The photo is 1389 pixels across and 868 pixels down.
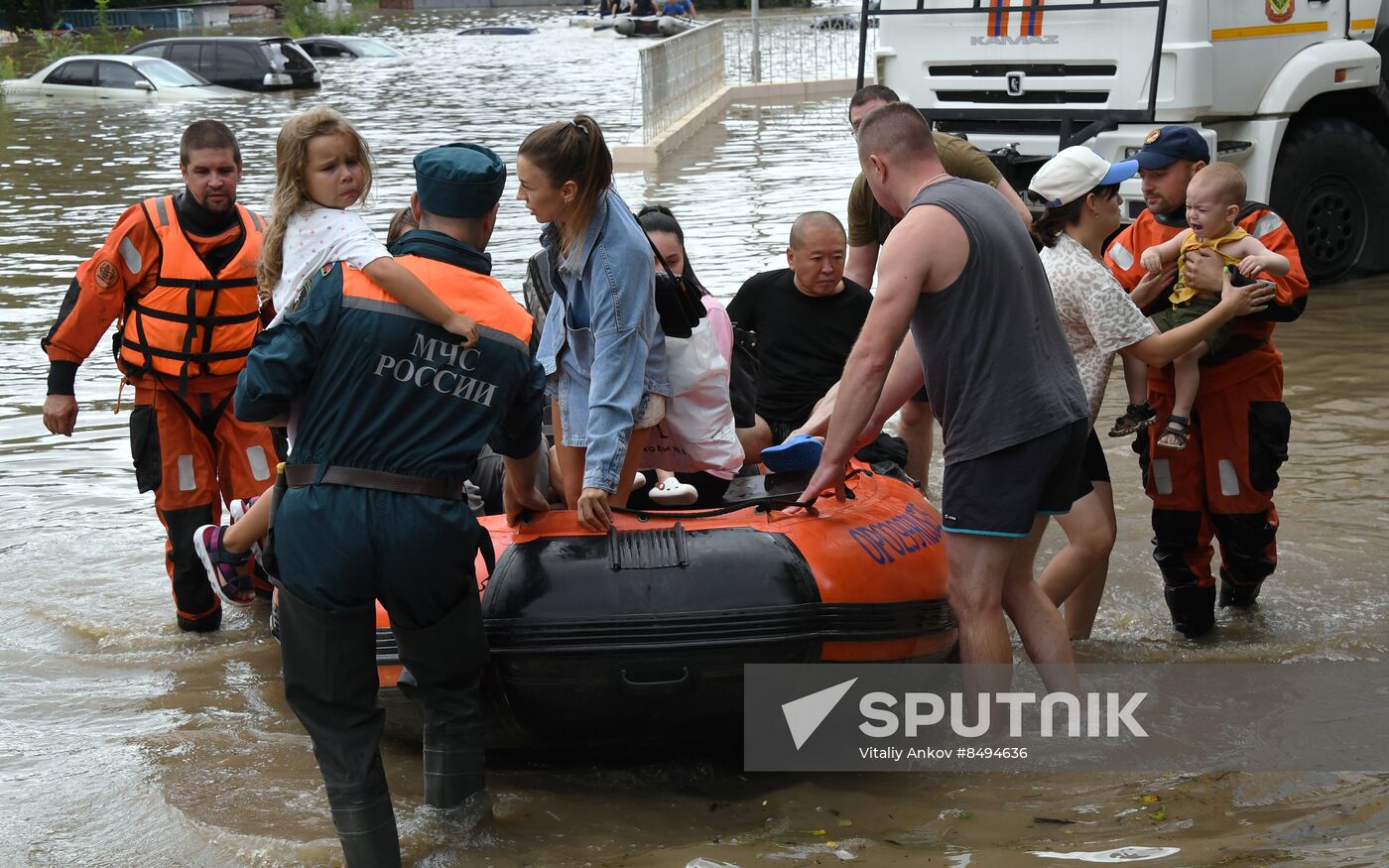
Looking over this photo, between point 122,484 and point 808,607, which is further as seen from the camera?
point 122,484

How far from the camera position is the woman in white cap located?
4.87m

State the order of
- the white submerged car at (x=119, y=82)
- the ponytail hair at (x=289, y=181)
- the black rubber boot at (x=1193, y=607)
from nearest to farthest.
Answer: the ponytail hair at (x=289, y=181), the black rubber boot at (x=1193, y=607), the white submerged car at (x=119, y=82)

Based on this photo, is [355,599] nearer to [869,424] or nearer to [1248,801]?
[869,424]

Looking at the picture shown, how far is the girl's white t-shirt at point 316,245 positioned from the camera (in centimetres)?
386

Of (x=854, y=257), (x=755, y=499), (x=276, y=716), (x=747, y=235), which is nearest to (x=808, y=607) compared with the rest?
(x=755, y=499)

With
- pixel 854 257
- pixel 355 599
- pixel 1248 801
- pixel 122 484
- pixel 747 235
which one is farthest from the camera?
pixel 747 235

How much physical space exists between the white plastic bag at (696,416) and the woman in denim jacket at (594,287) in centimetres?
21

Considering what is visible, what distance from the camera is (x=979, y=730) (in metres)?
4.57

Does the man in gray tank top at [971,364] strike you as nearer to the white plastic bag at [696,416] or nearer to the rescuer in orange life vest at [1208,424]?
the white plastic bag at [696,416]

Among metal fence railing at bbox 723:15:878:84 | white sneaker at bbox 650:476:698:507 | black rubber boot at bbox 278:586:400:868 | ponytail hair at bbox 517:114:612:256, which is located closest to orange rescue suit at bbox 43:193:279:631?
white sneaker at bbox 650:476:698:507

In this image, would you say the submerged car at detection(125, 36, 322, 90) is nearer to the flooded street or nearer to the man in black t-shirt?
the flooded street

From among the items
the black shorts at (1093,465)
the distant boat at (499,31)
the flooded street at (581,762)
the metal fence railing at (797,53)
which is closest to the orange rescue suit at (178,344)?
the flooded street at (581,762)

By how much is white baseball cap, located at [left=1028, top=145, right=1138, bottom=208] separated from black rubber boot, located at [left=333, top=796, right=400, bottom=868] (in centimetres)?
285

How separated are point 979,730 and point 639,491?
1.33 meters
